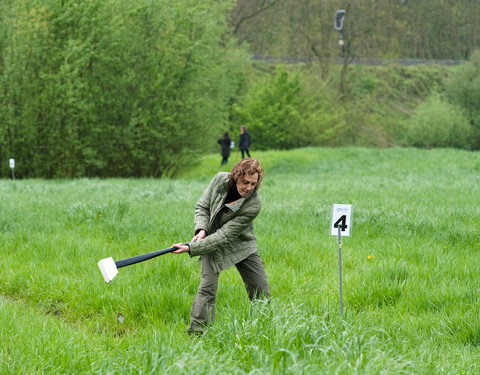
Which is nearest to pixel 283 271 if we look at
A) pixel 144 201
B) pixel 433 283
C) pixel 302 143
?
pixel 433 283

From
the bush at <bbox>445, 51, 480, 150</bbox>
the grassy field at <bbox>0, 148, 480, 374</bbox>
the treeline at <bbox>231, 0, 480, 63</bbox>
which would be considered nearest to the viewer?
the grassy field at <bbox>0, 148, 480, 374</bbox>

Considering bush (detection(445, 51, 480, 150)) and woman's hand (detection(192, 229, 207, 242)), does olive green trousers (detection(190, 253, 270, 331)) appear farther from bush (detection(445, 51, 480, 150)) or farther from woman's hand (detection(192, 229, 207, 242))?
bush (detection(445, 51, 480, 150))

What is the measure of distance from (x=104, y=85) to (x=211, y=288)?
2231 cm

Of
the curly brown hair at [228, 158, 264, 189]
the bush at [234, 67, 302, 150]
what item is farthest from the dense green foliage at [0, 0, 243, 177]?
the curly brown hair at [228, 158, 264, 189]

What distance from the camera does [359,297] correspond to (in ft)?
19.3

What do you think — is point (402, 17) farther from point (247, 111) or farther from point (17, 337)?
point (17, 337)

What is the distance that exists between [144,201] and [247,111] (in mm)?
31518

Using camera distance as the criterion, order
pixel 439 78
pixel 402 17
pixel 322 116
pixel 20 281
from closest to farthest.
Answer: pixel 20 281
pixel 322 116
pixel 402 17
pixel 439 78

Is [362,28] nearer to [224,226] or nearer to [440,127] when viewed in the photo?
[440,127]

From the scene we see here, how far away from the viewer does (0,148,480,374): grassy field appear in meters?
3.69

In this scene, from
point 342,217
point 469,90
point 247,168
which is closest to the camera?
point 247,168

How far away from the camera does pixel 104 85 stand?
2570cm

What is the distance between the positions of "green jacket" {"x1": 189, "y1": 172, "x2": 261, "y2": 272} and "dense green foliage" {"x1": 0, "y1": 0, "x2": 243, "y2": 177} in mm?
19727

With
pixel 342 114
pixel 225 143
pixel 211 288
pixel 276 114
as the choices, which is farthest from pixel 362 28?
pixel 211 288
